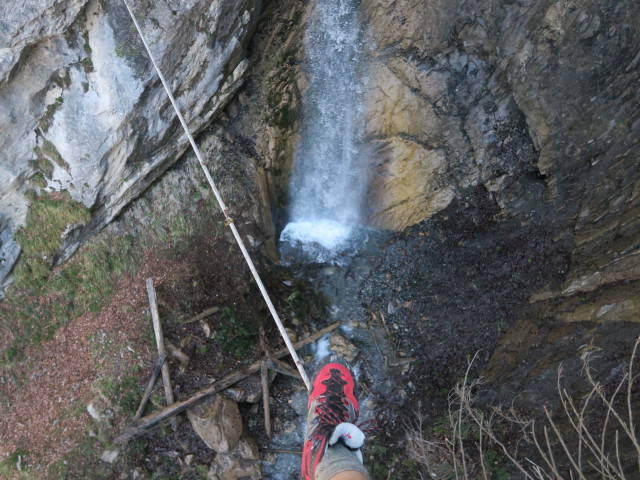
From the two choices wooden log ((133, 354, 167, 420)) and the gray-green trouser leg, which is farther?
wooden log ((133, 354, 167, 420))

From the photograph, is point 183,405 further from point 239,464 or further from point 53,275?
point 53,275

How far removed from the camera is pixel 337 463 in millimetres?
3717

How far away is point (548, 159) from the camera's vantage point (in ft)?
24.1

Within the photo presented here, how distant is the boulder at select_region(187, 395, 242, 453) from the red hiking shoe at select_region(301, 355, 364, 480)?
2.08m

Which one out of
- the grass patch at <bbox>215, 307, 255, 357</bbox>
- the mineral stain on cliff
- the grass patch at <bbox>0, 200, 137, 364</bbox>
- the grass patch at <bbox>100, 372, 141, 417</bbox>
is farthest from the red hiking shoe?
the grass patch at <bbox>0, 200, 137, 364</bbox>

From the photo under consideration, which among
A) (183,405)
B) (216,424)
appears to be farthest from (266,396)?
(183,405)

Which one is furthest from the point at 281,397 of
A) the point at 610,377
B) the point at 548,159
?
the point at 548,159

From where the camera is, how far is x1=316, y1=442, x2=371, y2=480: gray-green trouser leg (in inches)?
143

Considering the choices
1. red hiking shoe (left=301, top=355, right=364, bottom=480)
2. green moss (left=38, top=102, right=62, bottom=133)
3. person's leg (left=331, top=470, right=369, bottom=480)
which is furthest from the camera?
green moss (left=38, top=102, right=62, bottom=133)

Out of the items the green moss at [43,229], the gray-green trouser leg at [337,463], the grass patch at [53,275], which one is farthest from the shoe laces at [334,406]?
the green moss at [43,229]

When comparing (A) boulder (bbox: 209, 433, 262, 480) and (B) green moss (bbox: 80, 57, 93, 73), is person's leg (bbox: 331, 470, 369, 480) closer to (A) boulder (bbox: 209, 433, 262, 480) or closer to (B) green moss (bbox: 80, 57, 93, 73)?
(A) boulder (bbox: 209, 433, 262, 480)

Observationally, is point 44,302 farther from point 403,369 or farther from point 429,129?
point 429,129

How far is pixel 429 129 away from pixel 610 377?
15.2 ft

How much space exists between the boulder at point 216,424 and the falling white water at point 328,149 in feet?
9.80
